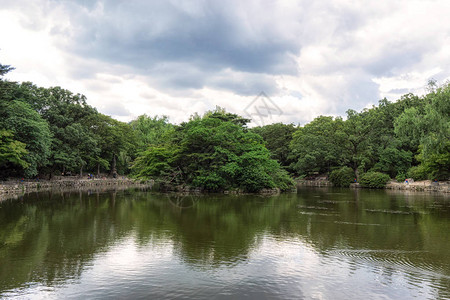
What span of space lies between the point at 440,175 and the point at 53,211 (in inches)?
1826

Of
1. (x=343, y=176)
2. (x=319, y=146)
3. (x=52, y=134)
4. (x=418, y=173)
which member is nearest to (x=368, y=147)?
(x=343, y=176)

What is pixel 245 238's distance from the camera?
1323cm

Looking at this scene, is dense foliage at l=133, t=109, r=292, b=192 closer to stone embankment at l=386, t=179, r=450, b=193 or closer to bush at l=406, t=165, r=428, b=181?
stone embankment at l=386, t=179, r=450, b=193

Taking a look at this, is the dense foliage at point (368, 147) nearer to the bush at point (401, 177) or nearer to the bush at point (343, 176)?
the bush at point (401, 177)

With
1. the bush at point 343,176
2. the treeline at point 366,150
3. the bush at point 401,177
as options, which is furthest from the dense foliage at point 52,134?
the bush at point 401,177

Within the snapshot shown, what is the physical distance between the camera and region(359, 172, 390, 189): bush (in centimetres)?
5109

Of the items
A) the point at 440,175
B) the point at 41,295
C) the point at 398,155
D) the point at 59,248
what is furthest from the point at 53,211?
the point at 398,155

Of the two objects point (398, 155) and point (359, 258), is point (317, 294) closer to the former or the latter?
point (359, 258)

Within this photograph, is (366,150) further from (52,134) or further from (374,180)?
(52,134)

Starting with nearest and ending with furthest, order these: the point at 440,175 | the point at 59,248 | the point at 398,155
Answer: the point at 59,248 < the point at 440,175 < the point at 398,155

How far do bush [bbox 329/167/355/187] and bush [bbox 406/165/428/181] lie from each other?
9.14 metres

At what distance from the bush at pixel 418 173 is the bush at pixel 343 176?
9.14 m

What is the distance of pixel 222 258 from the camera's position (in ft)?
33.4

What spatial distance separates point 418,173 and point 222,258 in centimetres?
4537
